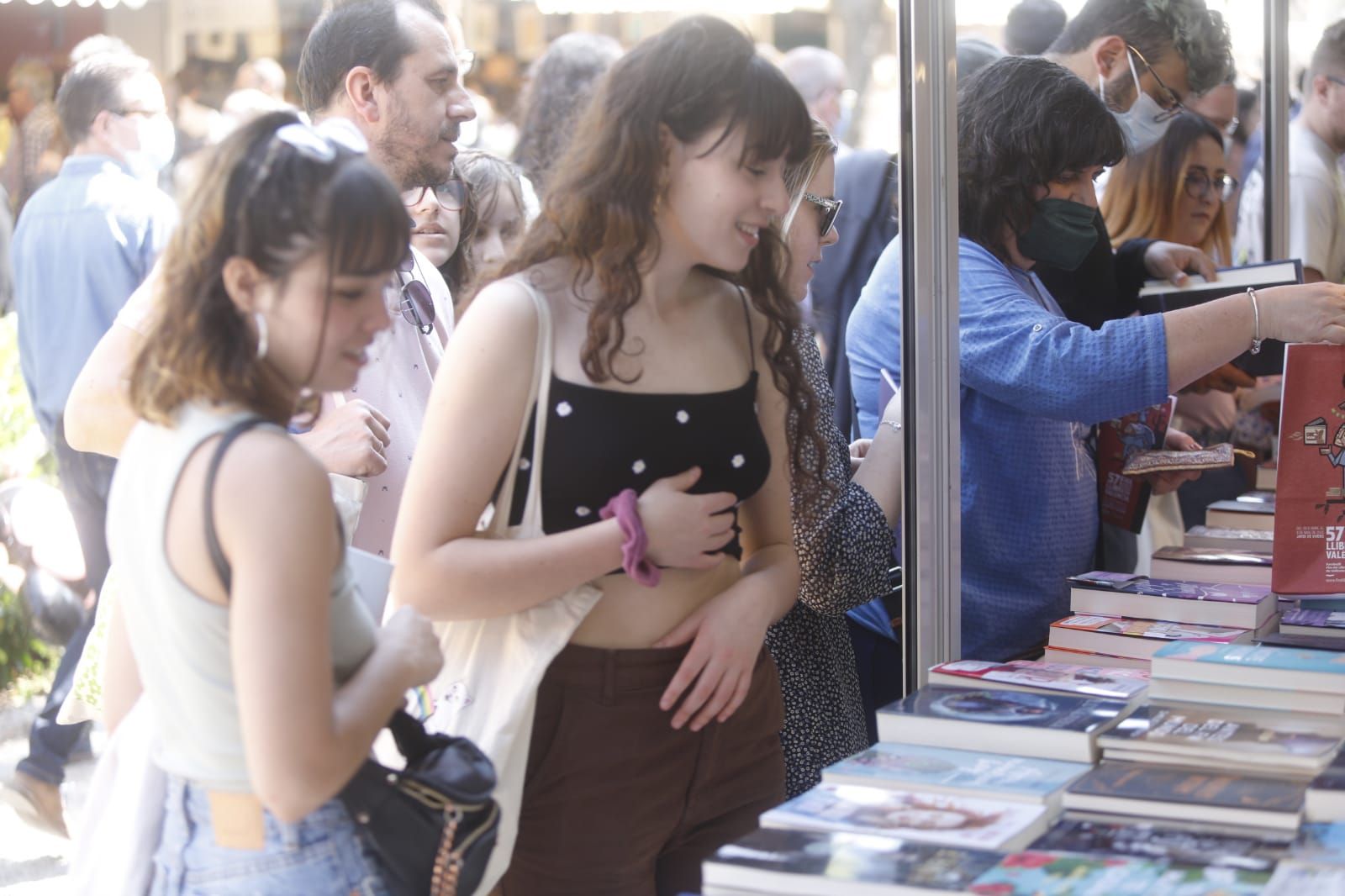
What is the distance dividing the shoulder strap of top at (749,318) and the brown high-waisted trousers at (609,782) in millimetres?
319

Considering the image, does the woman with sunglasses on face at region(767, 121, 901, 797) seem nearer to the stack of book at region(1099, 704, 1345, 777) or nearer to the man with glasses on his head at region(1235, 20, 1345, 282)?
the stack of book at region(1099, 704, 1345, 777)

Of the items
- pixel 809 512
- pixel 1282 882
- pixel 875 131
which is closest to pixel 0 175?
pixel 809 512

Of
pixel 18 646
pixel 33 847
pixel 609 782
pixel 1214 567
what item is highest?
pixel 1214 567

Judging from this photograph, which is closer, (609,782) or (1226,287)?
(609,782)

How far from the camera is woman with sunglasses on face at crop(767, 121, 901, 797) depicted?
72.3 inches

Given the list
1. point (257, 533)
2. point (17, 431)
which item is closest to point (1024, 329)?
point (257, 533)

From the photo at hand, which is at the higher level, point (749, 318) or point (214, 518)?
point (749, 318)

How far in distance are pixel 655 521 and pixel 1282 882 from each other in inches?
23.4

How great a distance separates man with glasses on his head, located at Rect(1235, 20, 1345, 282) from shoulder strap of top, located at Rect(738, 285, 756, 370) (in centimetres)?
253

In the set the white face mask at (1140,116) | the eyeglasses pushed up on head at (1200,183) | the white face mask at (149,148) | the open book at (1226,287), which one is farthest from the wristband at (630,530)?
the white face mask at (149,148)

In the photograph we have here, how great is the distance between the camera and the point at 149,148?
13.0ft

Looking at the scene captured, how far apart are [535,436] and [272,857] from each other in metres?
0.48

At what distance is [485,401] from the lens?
1.32 meters

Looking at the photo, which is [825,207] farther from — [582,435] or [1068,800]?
[1068,800]
